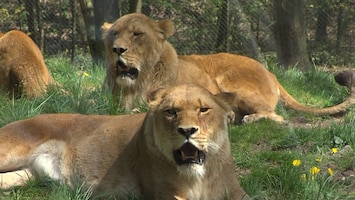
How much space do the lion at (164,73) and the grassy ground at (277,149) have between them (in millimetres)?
186

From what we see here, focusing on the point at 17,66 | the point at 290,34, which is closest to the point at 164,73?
the point at 17,66

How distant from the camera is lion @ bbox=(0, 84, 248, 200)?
4.16 meters

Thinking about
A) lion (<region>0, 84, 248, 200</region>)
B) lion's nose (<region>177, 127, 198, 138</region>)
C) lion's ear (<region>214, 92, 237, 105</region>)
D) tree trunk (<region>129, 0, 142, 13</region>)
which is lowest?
tree trunk (<region>129, 0, 142, 13</region>)

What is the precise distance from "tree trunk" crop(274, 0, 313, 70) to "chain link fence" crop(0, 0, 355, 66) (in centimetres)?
98

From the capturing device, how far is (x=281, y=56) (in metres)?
11.3

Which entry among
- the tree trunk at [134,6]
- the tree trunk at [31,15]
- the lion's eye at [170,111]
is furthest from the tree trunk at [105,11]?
the lion's eye at [170,111]

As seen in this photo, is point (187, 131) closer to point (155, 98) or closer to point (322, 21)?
point (155, 98)

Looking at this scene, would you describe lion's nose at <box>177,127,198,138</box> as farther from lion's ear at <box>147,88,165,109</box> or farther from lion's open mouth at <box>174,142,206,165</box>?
lion's ear at <box>147,88,165,109</box>

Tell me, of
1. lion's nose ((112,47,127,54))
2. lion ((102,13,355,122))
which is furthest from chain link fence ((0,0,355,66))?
lion's nose ((112,47,127,54))

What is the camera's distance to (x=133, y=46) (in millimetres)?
6742

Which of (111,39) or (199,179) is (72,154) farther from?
(111,39)

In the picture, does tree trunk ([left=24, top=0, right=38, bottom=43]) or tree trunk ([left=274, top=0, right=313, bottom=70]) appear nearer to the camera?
tree trunk ([left=274, top=0, right=313, bottom=70])

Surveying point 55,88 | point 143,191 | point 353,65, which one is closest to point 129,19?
point 55,88

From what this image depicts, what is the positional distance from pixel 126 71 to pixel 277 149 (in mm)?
1778
